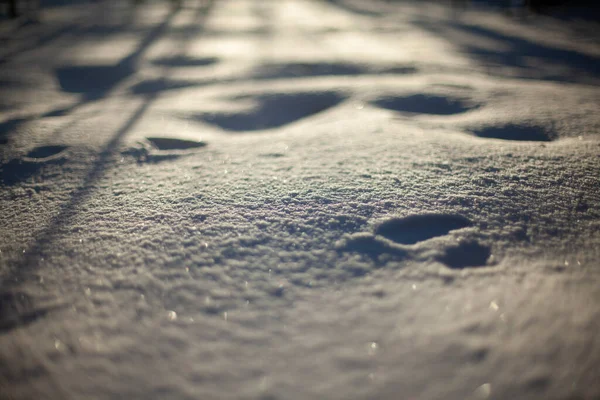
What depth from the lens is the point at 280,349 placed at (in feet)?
1.87

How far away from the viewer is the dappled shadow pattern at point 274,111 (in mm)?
1327

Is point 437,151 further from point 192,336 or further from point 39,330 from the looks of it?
point 39,330

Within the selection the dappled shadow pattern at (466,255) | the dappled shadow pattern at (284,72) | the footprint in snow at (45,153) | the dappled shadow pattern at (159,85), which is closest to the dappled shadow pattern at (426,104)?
the dappled shadow pattern at (284,72)

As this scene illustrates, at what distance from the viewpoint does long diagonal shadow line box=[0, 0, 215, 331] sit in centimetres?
63

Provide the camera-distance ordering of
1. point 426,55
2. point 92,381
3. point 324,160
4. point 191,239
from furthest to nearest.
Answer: point 426,55 < point 324,160 < point 191,239 < point 92,381

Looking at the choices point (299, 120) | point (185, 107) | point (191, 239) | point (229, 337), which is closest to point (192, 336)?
point (229, 337)

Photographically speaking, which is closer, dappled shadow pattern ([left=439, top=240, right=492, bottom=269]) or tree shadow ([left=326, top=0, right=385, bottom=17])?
dappled shadow pattern ([left=439, top=240, right=492, bottom=269])

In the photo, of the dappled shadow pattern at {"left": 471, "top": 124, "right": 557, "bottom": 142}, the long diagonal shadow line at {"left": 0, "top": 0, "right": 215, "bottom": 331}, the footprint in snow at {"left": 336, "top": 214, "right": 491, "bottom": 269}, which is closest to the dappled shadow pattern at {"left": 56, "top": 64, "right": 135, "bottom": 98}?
the long diagonal shadow line at {"left": 0, "top": 0, "right": 215, "bottom": 331}

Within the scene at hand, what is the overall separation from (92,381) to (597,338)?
76cm

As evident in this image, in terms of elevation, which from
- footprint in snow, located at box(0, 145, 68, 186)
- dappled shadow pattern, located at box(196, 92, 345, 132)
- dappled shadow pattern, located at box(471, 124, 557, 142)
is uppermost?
dappled shadow pattern, located at box(196, 92, 345, 132)

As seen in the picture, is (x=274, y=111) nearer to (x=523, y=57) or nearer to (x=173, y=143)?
(x=173, y=143)

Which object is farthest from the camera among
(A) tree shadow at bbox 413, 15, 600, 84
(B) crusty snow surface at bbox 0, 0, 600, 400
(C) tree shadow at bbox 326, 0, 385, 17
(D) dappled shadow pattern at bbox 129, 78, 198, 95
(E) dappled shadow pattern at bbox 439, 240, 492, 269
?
(C) tree shadow at bbox 326, 0, 385, 17

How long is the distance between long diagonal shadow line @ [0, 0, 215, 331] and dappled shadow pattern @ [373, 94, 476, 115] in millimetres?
939

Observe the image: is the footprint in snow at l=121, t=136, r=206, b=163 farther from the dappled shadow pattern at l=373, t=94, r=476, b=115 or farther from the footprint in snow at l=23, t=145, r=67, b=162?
the dappled shadow pattern at l=373, t=94, r=476, b=115
